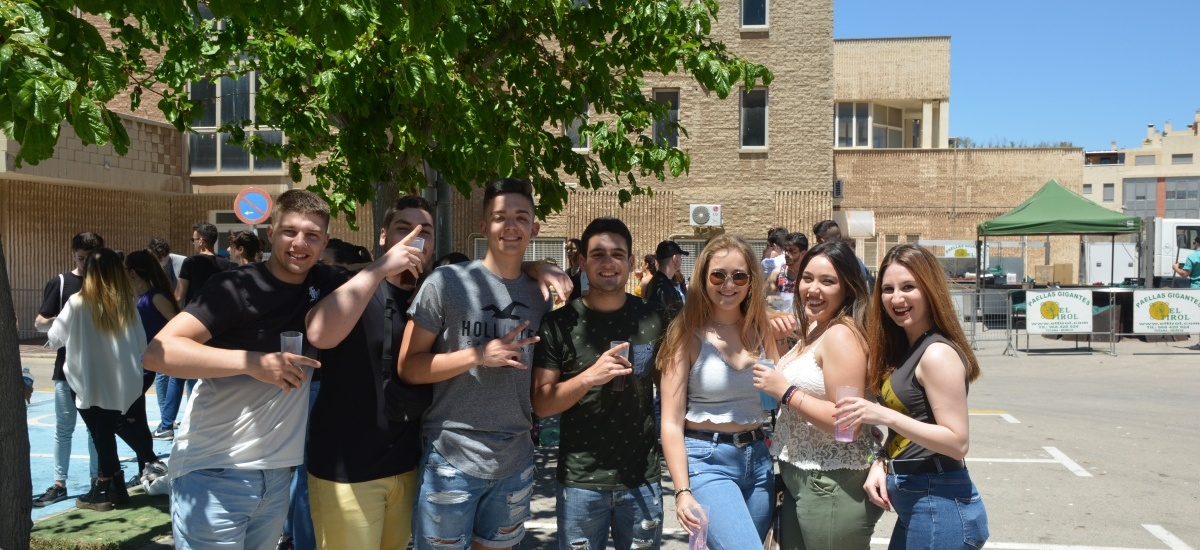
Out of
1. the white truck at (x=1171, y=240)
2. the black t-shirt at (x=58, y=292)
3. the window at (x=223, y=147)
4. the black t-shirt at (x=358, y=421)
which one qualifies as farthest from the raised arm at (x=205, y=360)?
the white truck at (x=1171, y=240)

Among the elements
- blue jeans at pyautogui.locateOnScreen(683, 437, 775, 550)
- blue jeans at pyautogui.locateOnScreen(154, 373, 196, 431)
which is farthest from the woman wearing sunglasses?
blue jeans at pyautogui.locateOnScreen(154, 373, 196, 431)

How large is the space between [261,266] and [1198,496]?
722 cm

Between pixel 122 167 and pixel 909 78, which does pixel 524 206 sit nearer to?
pixel 122 167

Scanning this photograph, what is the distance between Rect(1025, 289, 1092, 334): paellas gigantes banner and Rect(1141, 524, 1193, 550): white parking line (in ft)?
35.8

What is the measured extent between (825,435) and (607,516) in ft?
2.99

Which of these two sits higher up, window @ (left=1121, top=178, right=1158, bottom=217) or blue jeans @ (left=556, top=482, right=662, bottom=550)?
window @ (left=1121, top=178, right=1158, bottom=217)

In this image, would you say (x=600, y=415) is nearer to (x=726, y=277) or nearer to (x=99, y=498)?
(x=726, y=277)

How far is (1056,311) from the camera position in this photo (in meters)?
16.4

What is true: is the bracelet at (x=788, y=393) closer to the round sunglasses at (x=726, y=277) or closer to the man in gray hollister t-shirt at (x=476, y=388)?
the round sunglasses at (x=726, y=277)

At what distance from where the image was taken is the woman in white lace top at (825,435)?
3.38 metres

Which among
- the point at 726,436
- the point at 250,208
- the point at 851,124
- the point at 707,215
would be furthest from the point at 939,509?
the point at 851,124

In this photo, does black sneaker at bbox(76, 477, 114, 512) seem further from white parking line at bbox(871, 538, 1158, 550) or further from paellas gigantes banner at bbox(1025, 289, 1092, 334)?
paellas gigantes banner at bbox(1025, 289, 1092, 334)

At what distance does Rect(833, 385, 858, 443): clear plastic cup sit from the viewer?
3143 mm

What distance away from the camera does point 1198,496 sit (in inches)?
277
